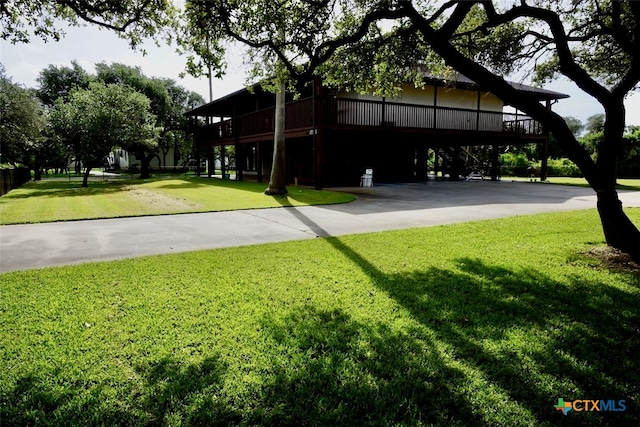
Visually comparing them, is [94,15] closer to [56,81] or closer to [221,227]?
Answer: [221,227]

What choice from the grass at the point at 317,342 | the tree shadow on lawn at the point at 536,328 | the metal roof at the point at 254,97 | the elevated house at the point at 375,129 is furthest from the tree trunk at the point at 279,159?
the tree shadow on lawn at the point at 536,328

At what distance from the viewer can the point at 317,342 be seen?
10.4 ft

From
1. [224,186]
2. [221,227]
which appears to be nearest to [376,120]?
[224,186]

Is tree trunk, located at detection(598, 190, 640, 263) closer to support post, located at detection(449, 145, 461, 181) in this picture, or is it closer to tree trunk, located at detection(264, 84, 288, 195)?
tree trunk, located at detection(264, 84, 288, 195)

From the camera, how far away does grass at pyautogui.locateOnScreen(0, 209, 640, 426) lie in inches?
93.3

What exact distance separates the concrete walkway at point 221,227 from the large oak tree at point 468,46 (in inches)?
123

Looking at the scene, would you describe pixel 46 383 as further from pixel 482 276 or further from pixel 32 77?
pixel 32 77

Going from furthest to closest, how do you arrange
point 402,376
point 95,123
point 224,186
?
1. point 95,123
2. point 224,186
3. point 402,376

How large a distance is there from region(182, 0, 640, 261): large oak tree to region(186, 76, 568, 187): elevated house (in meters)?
6.27

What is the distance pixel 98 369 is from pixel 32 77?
1849 inches

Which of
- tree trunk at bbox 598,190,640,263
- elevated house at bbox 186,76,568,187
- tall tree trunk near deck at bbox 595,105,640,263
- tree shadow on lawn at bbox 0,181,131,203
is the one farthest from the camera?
elevated house at bbox 186,76,568,187

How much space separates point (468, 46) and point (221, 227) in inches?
254

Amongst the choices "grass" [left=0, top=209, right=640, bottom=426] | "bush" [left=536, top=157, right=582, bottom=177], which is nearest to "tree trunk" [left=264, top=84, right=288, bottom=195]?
"grass" [left=0, top=209, right=640, bottom=426]

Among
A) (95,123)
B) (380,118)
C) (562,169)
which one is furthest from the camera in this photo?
(562,169)
